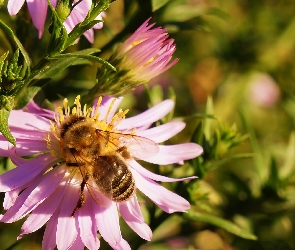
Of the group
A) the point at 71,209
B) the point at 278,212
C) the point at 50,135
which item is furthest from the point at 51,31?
the point at 278,212

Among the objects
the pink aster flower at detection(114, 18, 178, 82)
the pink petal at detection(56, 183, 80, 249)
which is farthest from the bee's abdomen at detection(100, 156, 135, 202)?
the pink aster flower at detection(114, 18, 178, 82)

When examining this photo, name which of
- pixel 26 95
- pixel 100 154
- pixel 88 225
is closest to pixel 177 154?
pixel 100 154

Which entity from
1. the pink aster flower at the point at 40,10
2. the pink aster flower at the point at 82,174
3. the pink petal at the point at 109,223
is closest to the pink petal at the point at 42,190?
the pink aster flower at the point at 82,174

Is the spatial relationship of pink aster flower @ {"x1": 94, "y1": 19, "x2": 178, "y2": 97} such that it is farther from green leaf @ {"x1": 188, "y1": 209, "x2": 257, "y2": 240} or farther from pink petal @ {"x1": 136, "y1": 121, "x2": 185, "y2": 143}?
green leaf @ {"x1": 188, "y1": 209, "x2": 257, "y2": 240}

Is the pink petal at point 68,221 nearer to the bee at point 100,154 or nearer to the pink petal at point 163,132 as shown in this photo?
the bee at point 100,154

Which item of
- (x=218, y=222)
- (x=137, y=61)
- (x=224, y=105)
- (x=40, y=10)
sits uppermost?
(x=40, y=10)

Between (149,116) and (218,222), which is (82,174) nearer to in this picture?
(149,116)

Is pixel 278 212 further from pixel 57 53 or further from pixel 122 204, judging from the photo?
pixel 57 53
